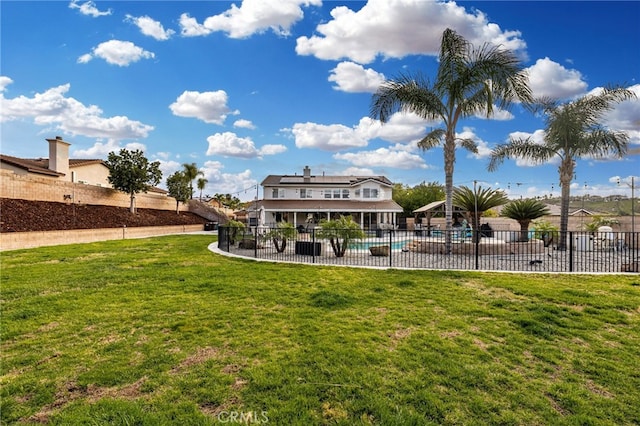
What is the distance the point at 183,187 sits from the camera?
3688cm

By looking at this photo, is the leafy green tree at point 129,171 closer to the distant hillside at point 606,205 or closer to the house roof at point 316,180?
the house roof at point 316,180

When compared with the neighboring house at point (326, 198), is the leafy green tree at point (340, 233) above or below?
below

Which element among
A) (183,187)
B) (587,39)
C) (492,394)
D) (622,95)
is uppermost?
(587,39)

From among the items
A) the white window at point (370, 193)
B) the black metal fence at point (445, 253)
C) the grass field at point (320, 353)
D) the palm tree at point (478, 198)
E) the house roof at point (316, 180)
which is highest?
the house roof at point (316, 180)

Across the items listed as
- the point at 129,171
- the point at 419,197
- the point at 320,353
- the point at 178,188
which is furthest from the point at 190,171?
the point at 320,353

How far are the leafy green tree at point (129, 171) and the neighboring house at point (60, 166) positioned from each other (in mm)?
4043

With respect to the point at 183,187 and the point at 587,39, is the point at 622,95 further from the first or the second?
the point at 183,187

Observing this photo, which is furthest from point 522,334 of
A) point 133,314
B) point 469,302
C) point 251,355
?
point 133,314

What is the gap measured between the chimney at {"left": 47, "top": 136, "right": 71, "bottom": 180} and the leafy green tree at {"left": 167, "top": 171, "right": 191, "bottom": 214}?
10.2 m

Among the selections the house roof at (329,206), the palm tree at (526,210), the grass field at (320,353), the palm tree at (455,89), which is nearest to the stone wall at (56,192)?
the house roof at (329,206)

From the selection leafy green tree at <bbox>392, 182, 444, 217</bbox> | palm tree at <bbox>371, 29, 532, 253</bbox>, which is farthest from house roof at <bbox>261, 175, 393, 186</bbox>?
palm tree at <bbox>371, 29, 532, 253</bbox>

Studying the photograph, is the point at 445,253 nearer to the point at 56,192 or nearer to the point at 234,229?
the point at 234,229

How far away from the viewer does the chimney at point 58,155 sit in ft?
89.1

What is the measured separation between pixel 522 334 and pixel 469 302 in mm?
1538
